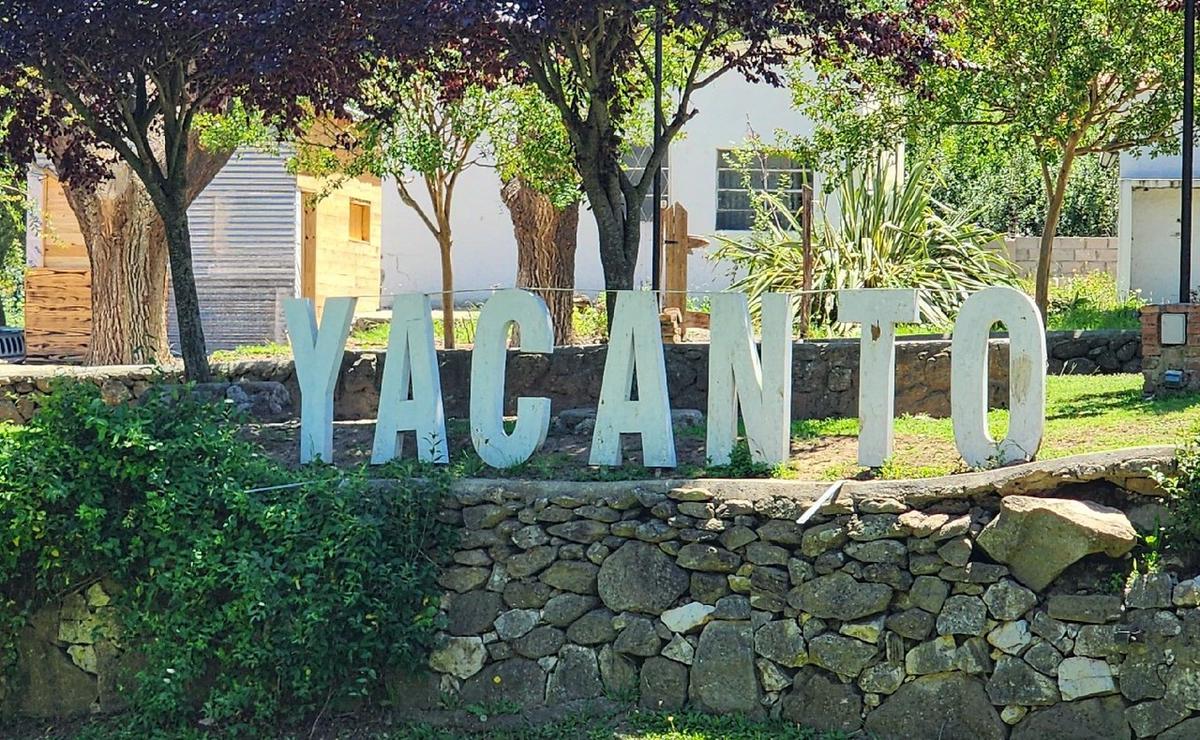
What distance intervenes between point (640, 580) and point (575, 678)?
21.8 inches

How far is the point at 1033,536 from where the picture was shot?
20.4 ft

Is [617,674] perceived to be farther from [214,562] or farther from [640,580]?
[214,562]

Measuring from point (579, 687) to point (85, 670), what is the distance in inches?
96.6

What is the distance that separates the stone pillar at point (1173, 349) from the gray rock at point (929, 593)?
3152 millimetres

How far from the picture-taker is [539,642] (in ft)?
23.0

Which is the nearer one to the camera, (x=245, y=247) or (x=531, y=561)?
(x=531, y=561)

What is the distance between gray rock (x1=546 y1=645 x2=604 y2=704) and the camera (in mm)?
6926

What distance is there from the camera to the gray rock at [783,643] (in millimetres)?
6648

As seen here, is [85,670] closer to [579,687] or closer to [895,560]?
[579,687]

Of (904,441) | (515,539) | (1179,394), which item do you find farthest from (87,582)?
(1179,394)

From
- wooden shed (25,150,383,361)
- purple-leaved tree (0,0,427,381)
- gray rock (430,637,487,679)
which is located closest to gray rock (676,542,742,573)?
gray rock (430,637,487,679)

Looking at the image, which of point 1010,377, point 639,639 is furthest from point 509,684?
point 1010,377

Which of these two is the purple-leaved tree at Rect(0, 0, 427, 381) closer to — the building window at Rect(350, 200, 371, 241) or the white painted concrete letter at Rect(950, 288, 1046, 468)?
the white painted concrete letter at Rect(950, 288, 1046, 468)

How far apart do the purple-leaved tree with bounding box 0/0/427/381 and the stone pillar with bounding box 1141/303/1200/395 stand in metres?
4.64
